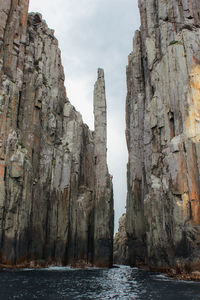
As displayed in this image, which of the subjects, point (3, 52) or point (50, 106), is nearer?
point (3, 52)

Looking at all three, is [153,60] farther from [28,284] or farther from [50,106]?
[28,284]

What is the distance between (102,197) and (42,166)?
1025 centimetres

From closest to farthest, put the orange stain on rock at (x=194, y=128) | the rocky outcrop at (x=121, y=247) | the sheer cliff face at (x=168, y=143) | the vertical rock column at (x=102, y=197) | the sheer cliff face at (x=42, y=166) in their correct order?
the orange stain on rock at (x=194, y=128) < the sheer cliff face at (x=168, y=143) < the sheer cliff face at (x=42, y=166) < the vertical rock column at (x=102, y=197) < the rocky outcrop at (x=121, y=247)

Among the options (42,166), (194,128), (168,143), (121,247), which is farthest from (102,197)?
(121,247)

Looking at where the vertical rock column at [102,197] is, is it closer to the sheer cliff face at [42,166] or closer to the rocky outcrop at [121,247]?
the sheer cliff face at [42,166]

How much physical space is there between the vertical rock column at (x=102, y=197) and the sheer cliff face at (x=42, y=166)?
143 millimetres

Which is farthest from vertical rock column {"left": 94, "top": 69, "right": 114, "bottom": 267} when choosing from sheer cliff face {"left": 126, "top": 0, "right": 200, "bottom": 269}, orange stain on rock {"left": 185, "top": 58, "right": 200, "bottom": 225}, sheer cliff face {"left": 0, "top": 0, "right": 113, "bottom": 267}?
orange stain on rock {"left": 185, "top": 58, "right": 200, "bottom": 225}

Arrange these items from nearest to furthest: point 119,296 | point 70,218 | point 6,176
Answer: point 119,296 < point 6,176 < point 70,218

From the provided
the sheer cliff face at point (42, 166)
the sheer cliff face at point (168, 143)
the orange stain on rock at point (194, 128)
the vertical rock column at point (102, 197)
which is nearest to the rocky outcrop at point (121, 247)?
the sheer cliff face at point (168, 143)

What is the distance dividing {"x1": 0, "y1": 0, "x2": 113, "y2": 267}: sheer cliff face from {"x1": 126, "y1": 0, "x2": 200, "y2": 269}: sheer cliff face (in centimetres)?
680

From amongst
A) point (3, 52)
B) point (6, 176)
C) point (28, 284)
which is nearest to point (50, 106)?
point (3, 52)

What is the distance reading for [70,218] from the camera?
1722 inches

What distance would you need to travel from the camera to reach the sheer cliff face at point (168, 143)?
98.2ft

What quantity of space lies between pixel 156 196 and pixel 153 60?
2112cm
